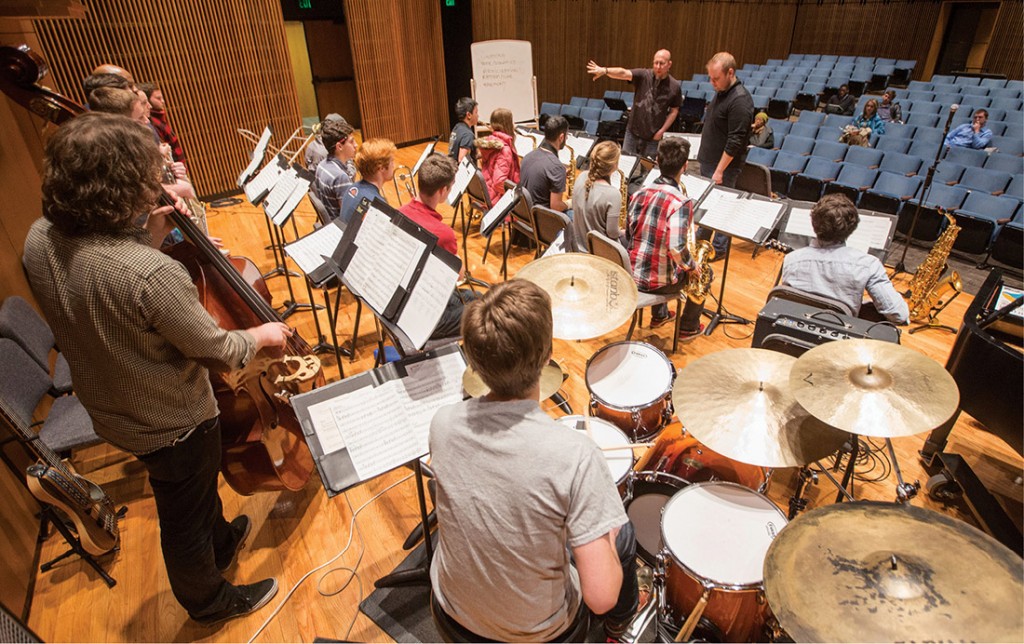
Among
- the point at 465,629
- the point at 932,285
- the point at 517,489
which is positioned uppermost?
the point at 517,489

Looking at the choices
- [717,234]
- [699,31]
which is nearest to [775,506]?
[717,234]

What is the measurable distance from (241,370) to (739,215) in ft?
11.0

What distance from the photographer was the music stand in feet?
12.3

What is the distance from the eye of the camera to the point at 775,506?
6.36 feet

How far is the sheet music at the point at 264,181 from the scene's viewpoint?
428cm

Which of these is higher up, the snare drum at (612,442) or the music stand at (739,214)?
the music stand at (739,214)

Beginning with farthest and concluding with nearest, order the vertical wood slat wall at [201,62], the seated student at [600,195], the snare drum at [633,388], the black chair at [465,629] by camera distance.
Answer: the vertical wood slat wall at [201,62]
the seated student at [600,195]
the snare drum at [633,388]
the black chair at [465,629]

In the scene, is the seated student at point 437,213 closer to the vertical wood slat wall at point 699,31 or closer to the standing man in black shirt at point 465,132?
the standing man in black shirt at point 465,132

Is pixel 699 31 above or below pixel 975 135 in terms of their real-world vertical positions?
above

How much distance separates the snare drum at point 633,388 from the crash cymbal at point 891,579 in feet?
3.57

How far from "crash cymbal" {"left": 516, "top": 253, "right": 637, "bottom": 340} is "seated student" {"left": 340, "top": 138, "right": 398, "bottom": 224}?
1442 millimetres

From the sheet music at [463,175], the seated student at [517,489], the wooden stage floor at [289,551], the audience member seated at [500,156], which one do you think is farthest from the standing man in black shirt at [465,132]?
the seated student at [517,489]

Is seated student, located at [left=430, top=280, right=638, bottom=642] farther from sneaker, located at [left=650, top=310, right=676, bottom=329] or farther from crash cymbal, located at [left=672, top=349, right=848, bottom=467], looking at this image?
sneaker, located at [left=650, top=310, right=676, bottom=329]

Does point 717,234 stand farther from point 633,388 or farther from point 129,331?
point 129,331
